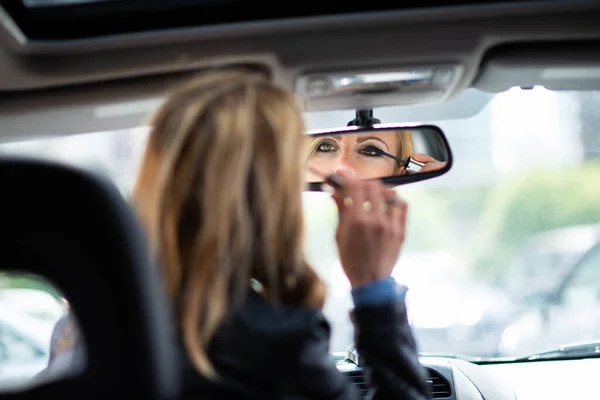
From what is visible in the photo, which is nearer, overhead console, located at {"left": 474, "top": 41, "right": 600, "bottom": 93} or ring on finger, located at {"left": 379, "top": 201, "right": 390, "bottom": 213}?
ring on finger, located at {"left": 379, "top": 201, "right": 390, "bottom": 213}

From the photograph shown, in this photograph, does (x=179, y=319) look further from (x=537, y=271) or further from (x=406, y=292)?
(x=537, y=271)

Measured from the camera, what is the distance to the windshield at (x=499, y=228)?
3297 millimetres

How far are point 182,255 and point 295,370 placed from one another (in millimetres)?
322

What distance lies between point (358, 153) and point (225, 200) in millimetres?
1190

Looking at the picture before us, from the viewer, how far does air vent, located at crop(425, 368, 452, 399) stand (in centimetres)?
319

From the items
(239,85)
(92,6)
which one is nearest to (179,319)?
(239,85)

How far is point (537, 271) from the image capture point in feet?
21.2

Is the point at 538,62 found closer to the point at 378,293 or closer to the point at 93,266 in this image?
the point at 378,293

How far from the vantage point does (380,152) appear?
2719 millimetres

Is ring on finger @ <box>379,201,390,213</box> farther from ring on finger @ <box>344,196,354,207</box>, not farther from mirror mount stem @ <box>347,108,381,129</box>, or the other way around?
mirror mount stem @ <box>347,108,381,129</box>

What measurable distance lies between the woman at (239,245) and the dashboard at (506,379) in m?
1.50

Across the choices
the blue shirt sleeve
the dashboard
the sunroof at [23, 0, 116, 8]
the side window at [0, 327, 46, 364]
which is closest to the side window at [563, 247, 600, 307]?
the dashboard

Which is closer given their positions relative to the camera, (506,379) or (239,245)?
(239,245)

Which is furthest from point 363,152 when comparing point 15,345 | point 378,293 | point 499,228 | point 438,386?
point 499,228
